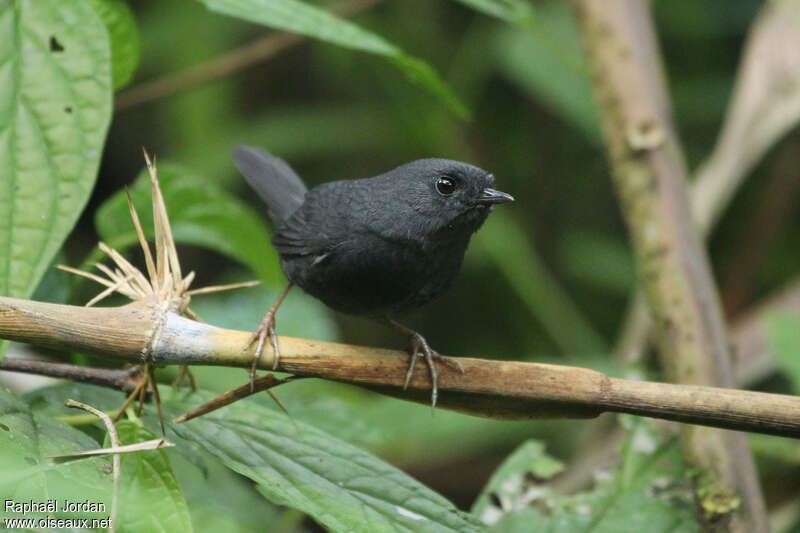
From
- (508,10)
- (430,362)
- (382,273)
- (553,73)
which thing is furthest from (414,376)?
(553,73)

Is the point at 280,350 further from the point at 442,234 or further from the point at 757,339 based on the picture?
the point at 757,339

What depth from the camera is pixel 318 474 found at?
1791mm

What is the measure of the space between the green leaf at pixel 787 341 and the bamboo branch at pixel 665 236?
49cm

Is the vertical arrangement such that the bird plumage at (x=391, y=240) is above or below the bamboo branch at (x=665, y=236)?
below

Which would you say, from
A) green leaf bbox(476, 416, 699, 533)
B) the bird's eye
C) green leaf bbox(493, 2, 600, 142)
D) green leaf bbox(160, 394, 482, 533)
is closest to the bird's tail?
the bird's eye

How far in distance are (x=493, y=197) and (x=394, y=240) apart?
35 centimetres

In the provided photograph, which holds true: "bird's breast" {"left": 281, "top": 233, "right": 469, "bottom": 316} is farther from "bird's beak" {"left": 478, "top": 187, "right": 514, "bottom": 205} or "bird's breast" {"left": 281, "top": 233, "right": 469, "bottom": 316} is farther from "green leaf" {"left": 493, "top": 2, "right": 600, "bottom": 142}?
"green leaf" {"left": 493, "top": 2, "right": 600, "bottom": 142}

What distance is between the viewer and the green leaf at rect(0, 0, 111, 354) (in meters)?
1.88

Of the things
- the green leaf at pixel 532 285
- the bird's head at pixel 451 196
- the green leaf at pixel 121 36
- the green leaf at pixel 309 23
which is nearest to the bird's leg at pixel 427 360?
the bird's head at pixel 451 196

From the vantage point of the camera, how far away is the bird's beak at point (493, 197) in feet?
8.41

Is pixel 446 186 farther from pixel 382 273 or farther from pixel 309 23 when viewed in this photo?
pixel 309 23

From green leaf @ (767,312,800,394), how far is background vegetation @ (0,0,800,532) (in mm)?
17

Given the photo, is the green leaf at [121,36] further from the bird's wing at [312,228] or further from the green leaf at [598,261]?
the green leaf at [598,261]

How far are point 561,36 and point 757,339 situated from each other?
2.56 m
